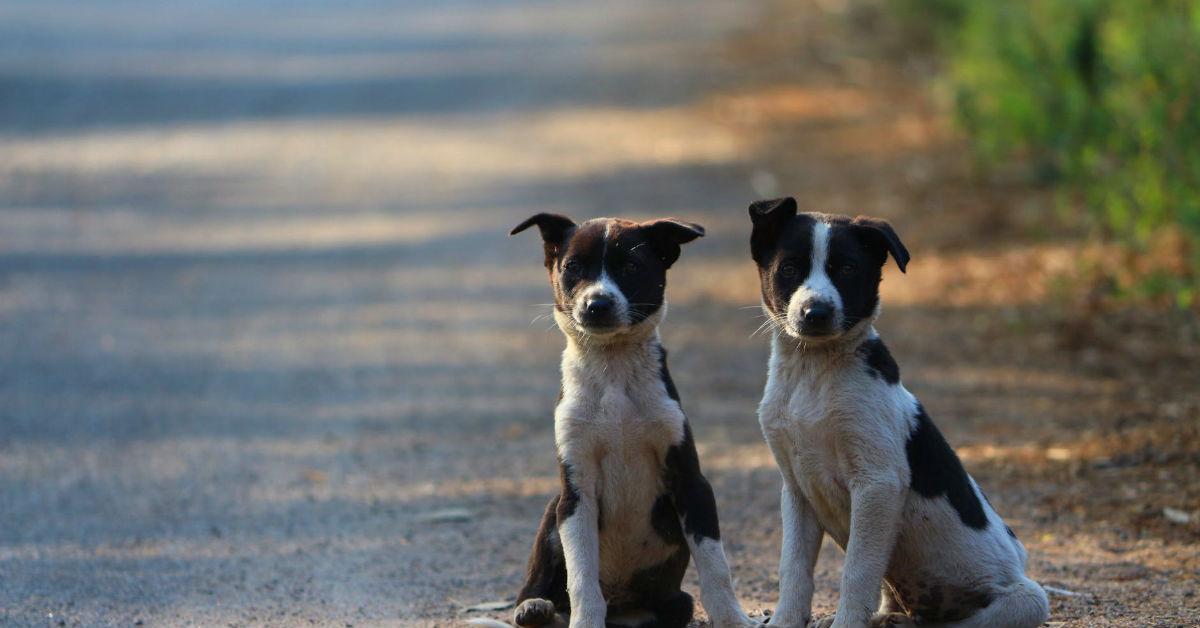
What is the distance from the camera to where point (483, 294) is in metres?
11.4

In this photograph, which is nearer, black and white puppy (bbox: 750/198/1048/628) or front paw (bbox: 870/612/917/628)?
black and white puppy (bbox: 750/198/1048/628)

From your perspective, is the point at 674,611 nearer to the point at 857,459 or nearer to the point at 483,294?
the point at 857,459

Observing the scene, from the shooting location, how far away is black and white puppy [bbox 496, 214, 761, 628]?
495 cm

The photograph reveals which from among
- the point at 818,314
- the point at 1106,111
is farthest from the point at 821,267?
the point at 1106,111

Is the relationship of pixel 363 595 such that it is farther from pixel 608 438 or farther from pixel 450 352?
pixel 450 352

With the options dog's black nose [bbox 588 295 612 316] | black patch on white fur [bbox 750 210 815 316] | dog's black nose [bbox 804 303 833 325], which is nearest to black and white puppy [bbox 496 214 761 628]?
dog's black nose [bbox 588 295 612 316]

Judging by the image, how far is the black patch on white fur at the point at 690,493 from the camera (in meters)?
4.98

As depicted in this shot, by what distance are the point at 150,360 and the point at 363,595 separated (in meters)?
4.42

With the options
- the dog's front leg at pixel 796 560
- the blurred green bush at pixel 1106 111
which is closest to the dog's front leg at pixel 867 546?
the dog's front leg at pixel 796 560

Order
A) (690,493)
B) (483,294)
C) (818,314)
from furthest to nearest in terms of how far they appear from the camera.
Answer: (483,294) → (690,493) → (818,314)

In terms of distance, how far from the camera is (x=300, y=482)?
301 inches

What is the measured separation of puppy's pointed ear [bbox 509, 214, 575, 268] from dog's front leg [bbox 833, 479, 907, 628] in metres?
1.47

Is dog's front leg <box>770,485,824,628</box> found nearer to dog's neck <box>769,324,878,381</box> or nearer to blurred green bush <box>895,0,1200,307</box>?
dog's neck <box>769,324,878,381</box>

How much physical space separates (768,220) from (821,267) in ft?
0.91
